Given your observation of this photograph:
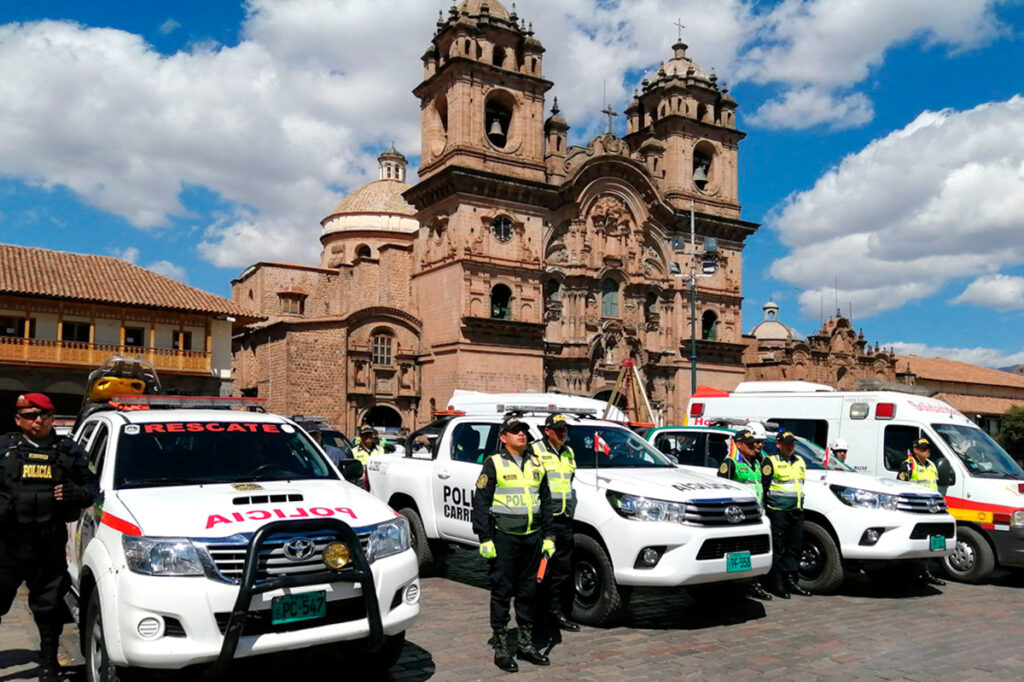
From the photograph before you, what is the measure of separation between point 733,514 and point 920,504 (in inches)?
132

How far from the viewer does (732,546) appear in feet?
26.5

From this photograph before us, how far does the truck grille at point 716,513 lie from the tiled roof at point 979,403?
56.9m

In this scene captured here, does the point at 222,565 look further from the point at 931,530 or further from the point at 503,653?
the point at 931,530

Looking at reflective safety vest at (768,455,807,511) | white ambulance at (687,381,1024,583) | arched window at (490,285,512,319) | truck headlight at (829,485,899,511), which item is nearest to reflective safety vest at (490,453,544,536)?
reflective safety vest at (768,455,807,511)

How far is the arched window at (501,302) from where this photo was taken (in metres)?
35.9

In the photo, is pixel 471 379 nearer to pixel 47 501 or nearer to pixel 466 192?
pixel 466 192

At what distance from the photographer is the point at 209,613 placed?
16.3 ft

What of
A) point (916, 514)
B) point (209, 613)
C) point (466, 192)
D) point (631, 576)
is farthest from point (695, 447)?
point (466, 192)

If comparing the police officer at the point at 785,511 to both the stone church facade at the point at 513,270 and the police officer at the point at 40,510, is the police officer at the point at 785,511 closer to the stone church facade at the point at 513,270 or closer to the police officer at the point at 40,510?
the police officer at the point at 40,510

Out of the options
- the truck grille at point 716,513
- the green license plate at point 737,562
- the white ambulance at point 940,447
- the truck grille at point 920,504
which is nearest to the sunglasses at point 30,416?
the truck grille at point 716,513

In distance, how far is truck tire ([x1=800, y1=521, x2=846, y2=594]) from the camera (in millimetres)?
10055

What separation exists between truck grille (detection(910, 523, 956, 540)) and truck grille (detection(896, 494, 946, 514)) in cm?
18

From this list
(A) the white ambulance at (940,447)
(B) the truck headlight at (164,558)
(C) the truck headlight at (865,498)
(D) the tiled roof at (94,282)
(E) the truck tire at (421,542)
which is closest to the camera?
(B) the truck headlight at (164,558)

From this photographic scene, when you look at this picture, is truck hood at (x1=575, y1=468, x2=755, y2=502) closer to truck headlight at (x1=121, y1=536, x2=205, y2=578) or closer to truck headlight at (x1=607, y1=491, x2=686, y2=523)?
truck headlight at (x1=607, y1=491, x2=686, y2=523)
